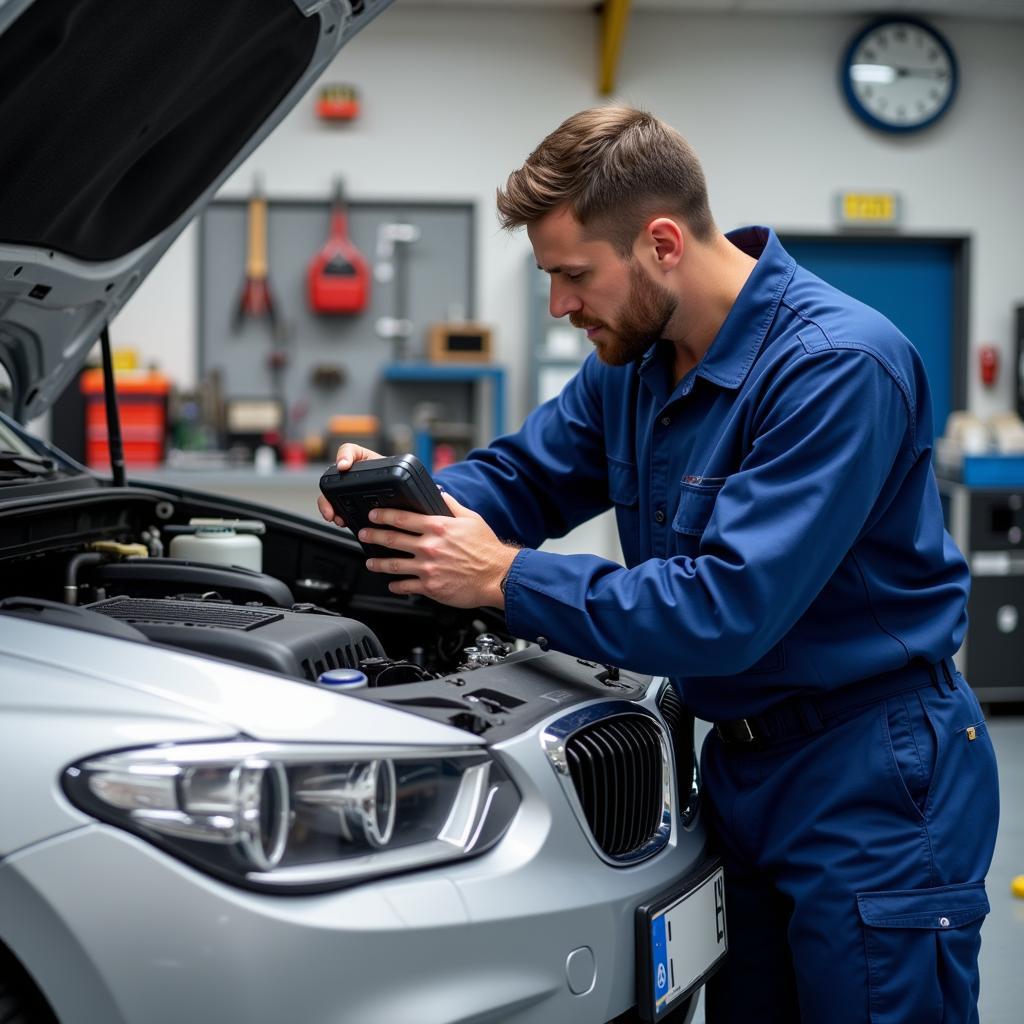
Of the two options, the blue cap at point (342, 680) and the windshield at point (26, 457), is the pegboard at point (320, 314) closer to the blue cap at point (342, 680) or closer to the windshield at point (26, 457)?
the windshield at point (26, 457)

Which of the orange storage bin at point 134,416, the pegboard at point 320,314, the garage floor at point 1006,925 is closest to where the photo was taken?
the garage floor at point 1006,925

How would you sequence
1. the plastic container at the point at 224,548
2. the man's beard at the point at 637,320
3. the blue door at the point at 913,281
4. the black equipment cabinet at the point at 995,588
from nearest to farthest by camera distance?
the man's beard at the point at 637,320 → the plastic container at the point at 224,548 → the black equipment cabinet at the point at 995,588 → the blue door at the point at 913,281

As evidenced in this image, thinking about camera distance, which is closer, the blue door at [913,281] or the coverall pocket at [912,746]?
the coverall pocket at [912,746]

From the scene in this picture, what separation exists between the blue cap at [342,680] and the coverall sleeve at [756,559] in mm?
215

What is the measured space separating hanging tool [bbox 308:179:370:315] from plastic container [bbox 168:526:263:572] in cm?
378

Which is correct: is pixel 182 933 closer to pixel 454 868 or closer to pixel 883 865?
pixel 454 868

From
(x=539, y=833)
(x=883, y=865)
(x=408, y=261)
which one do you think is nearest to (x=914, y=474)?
(x=883, y=865)

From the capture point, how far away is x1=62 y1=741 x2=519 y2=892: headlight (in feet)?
3.30

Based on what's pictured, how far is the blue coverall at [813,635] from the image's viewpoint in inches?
51.3

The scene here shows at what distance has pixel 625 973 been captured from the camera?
1.22 meters

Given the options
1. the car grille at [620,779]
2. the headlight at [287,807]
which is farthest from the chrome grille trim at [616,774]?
the headlight at [287,807]

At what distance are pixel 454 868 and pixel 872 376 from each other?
0.72m

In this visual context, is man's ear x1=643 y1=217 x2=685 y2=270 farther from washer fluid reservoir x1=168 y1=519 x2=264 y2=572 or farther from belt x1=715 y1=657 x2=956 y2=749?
washer fluid reservoir x1=168 y1=519 x2=264 y2=572

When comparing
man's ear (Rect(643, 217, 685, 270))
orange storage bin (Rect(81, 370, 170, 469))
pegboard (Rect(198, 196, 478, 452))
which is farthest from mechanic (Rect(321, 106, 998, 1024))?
pegboard (Rect(198, 196, 478, 452))
